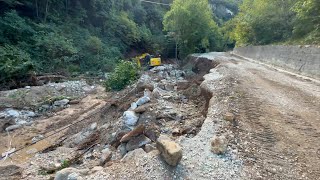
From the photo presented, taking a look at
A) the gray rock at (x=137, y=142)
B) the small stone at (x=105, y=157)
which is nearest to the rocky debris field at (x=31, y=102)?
the small stone at (x=105, y=157)

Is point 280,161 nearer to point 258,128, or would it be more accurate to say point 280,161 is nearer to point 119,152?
point 258,128

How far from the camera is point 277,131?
4152 millimetres

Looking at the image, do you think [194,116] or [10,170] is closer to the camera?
[10,170]

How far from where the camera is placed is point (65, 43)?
661 inches

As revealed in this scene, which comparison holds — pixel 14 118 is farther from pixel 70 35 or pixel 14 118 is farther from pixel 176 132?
pixel 70 35

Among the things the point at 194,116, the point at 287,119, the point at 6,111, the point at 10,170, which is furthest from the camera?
the point at 6,111

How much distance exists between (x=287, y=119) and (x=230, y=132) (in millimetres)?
1399

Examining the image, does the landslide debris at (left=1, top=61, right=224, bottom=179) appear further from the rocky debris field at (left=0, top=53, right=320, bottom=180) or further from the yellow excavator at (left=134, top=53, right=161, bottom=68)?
the yellow excavator at (left=134, top=53, right=161, bottom=68)

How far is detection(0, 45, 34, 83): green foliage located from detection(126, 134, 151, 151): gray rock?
372 inches

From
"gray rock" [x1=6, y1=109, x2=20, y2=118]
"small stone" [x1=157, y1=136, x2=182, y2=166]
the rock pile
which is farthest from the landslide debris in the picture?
"gray rock" [x1=6, y1=109, x2=20, y2=118]

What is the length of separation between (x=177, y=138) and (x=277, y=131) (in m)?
1.78

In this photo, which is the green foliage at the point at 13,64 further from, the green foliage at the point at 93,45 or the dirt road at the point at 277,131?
the dirt road at the point at 277,131

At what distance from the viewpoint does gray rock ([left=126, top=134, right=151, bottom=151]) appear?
4.57 metres

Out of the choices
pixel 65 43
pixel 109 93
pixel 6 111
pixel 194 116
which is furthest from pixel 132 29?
pixel 194 116
